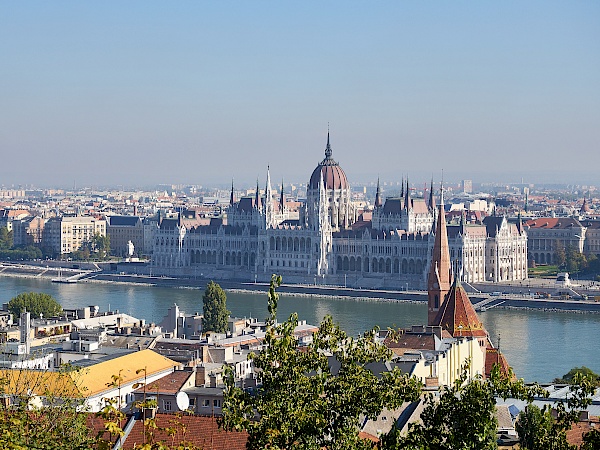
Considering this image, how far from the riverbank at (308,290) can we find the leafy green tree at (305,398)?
111 feet

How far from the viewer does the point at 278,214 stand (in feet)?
204

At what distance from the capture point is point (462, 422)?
274 inches

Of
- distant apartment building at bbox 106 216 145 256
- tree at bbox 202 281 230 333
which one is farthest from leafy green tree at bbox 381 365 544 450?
distant apartment building at bbox 106 216 145 256

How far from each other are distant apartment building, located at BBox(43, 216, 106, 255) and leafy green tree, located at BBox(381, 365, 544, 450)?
6168cm

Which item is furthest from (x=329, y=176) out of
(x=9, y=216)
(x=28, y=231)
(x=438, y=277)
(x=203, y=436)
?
(x=203, y=436)

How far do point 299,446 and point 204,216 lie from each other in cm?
5958

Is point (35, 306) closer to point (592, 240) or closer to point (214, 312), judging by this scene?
point (214, 312)

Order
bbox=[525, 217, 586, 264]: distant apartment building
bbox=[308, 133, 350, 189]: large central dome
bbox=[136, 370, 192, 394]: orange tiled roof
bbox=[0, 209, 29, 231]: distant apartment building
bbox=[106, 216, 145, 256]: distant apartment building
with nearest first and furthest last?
1. bbox=[136, 370, 192, 394]: orange tiled roof
2. bbox=[308, 133, 350, 189]: large central dome
3. bbox=[525, 217, 586, 264]: distant apartment building
4. bbox=[106, 216, 145, 256]: distant apartment building
5. bbox=[0, 209, 29, 231]: distant apartment building

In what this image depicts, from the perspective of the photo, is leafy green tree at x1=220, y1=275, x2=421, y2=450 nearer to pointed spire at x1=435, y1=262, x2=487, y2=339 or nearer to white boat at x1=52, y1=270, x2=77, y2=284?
pointed spire at x1=435, y1=262, x2=487, y2=339

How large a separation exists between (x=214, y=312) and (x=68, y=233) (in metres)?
43.4

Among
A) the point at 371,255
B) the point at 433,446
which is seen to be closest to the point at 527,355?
the point at 433,446

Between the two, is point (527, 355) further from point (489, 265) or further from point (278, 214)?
point (278, 214)

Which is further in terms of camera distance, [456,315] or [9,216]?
[9,216]

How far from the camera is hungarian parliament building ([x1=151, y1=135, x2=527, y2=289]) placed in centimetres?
5088
